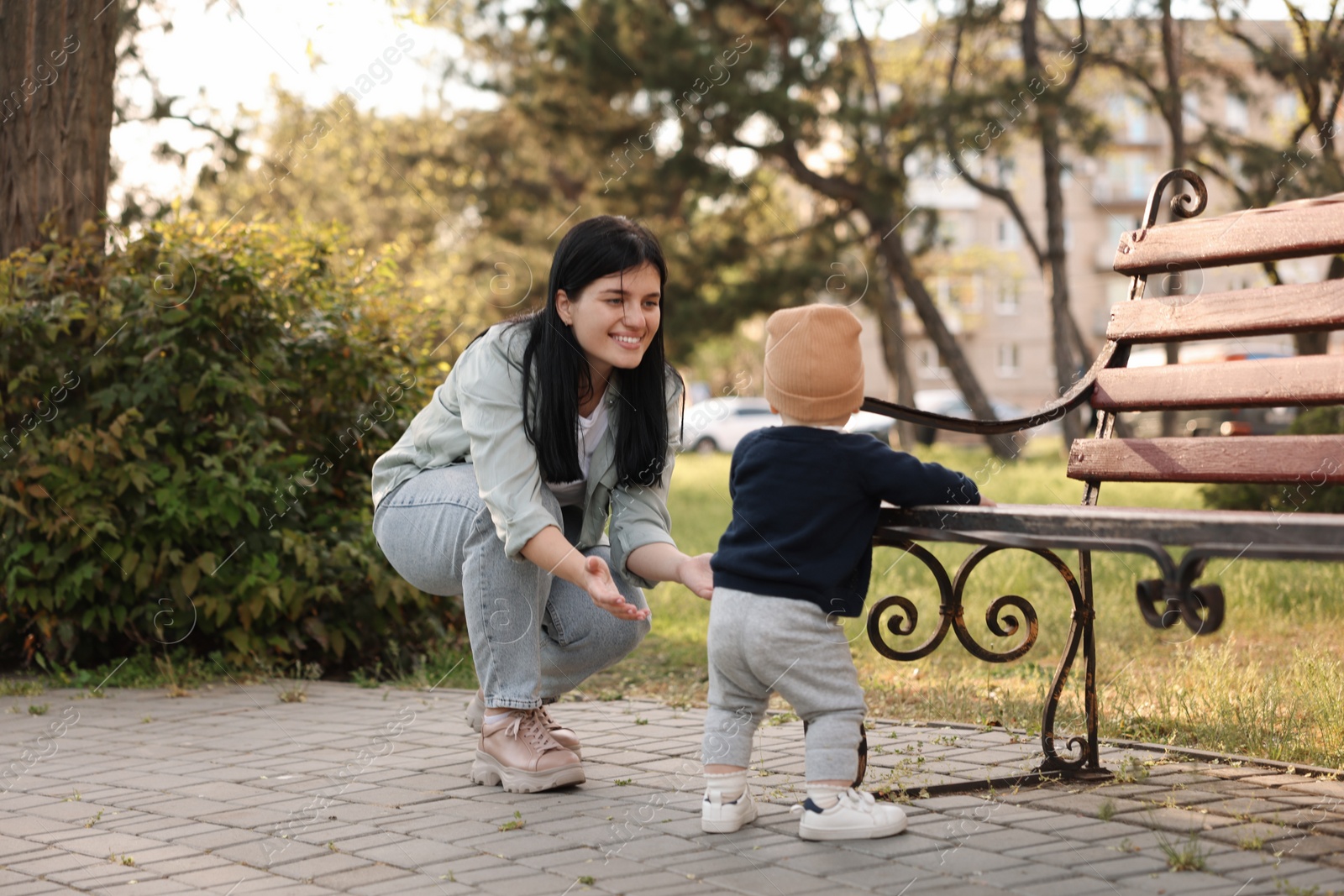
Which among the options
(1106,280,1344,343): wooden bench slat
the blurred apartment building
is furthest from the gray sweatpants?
the blurred apartment building

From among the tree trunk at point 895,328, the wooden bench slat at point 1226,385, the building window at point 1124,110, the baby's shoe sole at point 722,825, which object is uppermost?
the building window at point 1124,110

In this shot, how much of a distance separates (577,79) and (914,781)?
18630mm

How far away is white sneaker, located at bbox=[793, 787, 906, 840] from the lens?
290 cm

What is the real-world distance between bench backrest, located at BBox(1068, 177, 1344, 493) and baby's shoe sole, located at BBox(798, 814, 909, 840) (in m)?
1.06

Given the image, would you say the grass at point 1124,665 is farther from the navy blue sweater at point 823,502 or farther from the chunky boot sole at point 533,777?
the navy blue sweater at point 823,502

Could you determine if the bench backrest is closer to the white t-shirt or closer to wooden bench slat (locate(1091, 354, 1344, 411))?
wooden bench slat (locate(1091, 354, 1344, 411))

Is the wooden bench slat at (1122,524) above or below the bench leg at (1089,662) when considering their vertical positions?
above

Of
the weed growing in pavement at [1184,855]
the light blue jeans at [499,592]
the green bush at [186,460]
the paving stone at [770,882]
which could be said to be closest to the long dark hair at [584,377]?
the light blue jeans at [499,592]

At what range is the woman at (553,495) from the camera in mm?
3414

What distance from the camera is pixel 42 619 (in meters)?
5.41

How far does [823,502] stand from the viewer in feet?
9.38

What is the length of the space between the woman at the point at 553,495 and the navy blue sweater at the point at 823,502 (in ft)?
1.31

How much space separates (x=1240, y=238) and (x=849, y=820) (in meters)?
1.75

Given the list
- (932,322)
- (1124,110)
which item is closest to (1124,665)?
(932,322)
